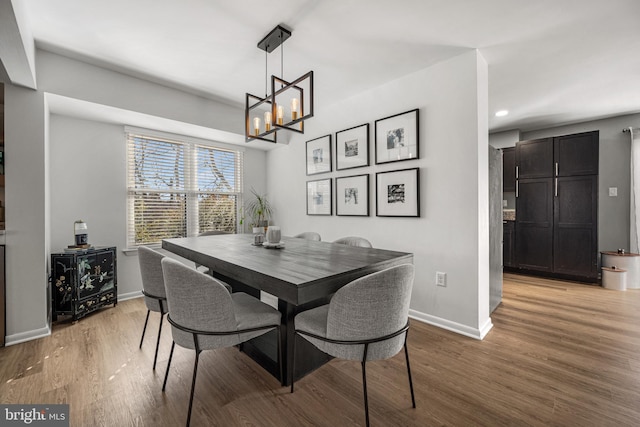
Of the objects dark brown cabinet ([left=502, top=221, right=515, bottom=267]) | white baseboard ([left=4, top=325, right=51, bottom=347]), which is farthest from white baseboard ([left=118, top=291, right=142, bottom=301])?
dark brown cabinet ([left=502, top=221, right=515, bottom=267])

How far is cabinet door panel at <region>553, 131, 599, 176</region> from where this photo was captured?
3.97 meters

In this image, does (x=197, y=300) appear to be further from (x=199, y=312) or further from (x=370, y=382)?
(x=370, y=382)

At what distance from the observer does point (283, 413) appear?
149 cm

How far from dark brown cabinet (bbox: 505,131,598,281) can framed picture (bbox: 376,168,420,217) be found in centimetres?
306

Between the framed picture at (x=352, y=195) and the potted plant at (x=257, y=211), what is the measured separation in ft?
5.34

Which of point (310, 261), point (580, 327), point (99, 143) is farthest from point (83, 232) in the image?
point (580, 327)

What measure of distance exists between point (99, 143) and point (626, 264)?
7.23 m

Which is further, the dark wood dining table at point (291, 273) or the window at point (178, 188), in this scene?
the window at point (178, 188)

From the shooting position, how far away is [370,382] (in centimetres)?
176

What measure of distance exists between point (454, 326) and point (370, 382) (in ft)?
3.94

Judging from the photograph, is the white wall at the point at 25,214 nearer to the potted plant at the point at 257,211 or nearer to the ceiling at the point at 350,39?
the ceiling at the point at 350,39

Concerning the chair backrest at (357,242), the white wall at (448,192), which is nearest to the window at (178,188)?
the white wall at (448,192)

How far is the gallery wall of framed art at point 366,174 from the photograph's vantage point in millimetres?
2822

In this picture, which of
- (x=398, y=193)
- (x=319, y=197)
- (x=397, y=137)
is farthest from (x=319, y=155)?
(x=398, y=193)
